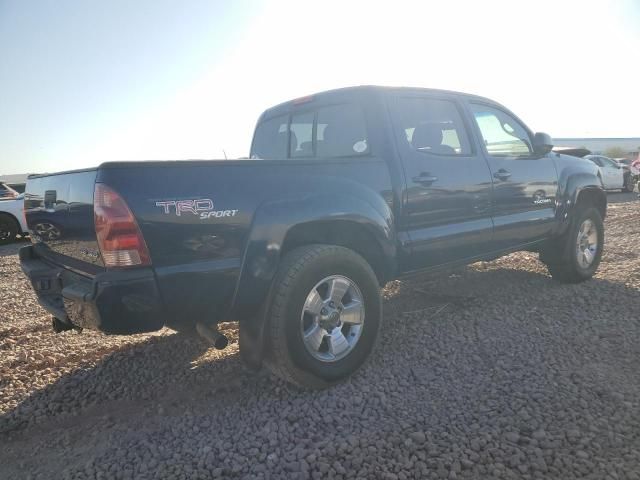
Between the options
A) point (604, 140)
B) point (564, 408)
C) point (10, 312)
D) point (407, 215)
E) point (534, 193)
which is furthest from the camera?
point (604, 140)

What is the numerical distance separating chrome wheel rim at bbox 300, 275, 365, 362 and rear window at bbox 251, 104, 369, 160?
1.06m

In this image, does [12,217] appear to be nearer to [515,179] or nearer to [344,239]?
[344,239]

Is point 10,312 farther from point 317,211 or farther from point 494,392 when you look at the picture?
point 494,392

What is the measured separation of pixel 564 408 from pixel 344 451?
1.26 m

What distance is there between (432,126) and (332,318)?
5.88 ft

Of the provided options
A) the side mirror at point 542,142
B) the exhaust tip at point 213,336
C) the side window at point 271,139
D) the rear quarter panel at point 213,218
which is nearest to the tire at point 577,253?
the side mirror at point 542,142

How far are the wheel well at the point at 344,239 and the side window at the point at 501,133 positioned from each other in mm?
1655

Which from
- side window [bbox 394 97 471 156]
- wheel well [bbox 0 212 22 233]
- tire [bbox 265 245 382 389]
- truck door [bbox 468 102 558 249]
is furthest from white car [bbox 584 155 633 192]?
wheel well [bbox 0 212 22 233]

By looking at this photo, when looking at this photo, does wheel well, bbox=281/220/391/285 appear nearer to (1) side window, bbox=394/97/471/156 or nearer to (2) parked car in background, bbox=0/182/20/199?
(1) side window, bbox=394/97/471/156

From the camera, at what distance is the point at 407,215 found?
3527 mm

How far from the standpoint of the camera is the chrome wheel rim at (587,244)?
5.19m

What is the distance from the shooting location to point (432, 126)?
385 cm

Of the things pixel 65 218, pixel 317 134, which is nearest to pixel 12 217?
pixel 65 218

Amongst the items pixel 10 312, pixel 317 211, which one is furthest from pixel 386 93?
pixel 10 312
